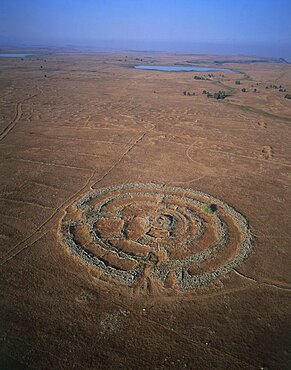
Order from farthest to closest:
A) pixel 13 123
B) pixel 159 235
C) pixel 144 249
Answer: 1. pixel 13 123
2. pixel 159 235
3. pixel 144 249

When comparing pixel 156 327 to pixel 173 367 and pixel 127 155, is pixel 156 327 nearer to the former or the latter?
pixel 173 367

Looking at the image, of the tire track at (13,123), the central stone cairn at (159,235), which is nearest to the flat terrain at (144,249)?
the central stone cairn at (159,235)

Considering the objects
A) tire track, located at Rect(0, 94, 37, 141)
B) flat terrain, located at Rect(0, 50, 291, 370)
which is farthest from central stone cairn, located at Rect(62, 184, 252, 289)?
tire track, located at Rect(0, 94, 37, 141)

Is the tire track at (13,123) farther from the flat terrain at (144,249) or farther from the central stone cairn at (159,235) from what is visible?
the central stone cairn at (159,235)

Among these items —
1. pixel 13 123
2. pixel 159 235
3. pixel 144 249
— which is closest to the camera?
pixel 144 249

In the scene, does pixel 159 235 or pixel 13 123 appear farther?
pixel 13 123

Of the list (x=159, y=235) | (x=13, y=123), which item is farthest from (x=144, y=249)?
(x=13, y=123)

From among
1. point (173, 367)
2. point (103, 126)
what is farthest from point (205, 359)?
point (103, 126)

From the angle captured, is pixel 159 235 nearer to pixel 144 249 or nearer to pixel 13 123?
pixel 144 249
